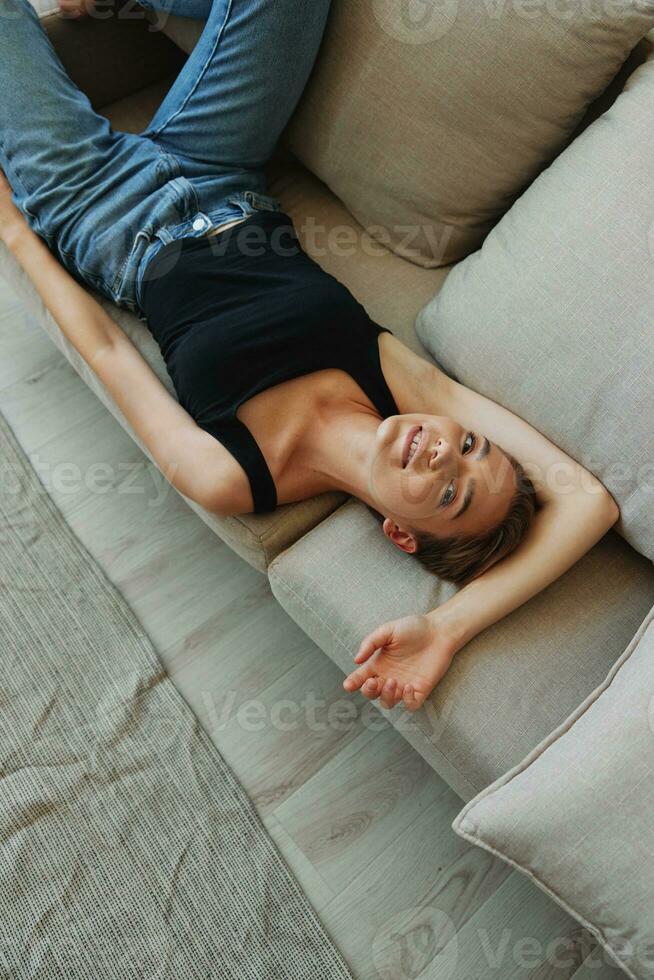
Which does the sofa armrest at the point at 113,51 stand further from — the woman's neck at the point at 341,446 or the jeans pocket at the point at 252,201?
the woman's neck at the point at 341,446

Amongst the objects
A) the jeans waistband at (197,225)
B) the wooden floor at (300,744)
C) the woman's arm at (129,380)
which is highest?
the jeans waistband at (197,225)

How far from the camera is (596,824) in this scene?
2.75ft

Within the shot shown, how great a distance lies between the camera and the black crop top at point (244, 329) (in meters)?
1.22

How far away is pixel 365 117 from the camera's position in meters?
1.33

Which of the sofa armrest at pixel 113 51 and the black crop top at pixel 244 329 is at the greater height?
the sofa armrest at pixel 113 51

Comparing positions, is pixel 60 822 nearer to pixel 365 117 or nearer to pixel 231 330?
pixel 231 330

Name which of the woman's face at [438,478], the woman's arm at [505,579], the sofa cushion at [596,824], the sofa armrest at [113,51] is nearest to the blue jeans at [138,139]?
the sofa armrest at [113,51]

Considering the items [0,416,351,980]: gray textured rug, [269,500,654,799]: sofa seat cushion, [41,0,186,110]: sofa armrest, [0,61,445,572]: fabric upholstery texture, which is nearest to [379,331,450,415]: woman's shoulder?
[0,61,445,572]: fabric upholstery texture

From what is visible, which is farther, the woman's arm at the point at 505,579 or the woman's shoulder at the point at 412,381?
the woman's shoulder at the point at 412,381

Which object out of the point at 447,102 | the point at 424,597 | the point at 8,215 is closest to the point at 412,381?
the point at 424,597

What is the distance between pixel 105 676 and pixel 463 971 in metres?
0.83

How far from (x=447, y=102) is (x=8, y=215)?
87 cm

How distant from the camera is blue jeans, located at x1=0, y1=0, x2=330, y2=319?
133cm

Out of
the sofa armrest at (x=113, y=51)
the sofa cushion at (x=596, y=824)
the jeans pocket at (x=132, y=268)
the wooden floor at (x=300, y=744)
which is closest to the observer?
the sofa cushion at (x=596, y=824)
